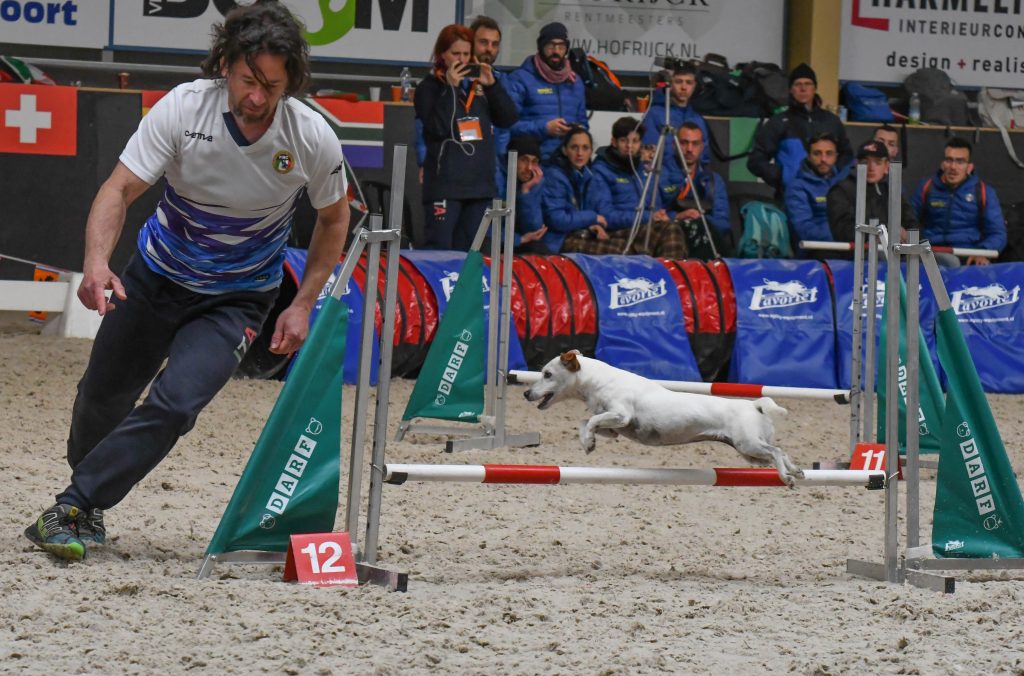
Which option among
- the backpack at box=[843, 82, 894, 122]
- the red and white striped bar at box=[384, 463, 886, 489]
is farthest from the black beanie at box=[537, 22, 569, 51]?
the red and white striped bar at box=[384, 463, 886, 489]

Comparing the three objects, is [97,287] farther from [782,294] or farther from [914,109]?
[914,109]

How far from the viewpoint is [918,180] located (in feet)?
36.6

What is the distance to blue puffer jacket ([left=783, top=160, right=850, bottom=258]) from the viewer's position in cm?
996

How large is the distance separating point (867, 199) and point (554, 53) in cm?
239

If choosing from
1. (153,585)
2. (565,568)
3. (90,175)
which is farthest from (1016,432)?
(90,175)

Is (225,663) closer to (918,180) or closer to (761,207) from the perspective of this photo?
(761,207)

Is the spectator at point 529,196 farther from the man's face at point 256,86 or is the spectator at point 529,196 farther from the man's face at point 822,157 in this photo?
the man's face at point 256,86

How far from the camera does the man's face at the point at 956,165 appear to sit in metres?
10.0

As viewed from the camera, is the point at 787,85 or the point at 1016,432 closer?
the point at 1016,432

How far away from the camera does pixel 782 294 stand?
29.7ft

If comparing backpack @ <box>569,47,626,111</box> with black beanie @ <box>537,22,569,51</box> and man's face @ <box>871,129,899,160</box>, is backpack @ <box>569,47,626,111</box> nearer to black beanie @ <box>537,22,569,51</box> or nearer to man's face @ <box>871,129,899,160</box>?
black beanie @ <box>537,22,569,51</box>

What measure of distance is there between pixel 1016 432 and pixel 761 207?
3.29 meters

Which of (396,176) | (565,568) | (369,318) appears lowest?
(565,568)

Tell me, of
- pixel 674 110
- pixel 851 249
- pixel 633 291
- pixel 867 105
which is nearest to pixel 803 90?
pixel 674 110
